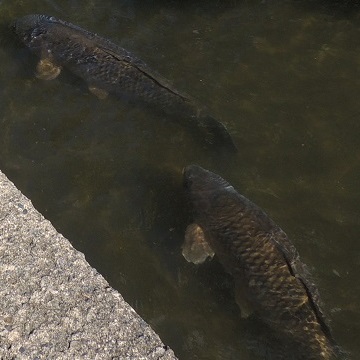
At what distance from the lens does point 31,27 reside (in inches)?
272

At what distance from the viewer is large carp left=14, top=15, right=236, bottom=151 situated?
600 centimetres

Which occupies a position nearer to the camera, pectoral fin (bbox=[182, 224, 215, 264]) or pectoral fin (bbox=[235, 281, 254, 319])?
pectoral fin (bbox=[235, 281, 254, 319])

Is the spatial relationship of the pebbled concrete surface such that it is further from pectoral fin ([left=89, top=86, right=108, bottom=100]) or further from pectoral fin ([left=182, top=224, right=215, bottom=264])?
pectoral fin ([left=89, top=86, right=108, bottom=100])

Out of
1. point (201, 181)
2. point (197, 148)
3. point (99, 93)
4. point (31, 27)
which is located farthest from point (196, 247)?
point (31, 27)

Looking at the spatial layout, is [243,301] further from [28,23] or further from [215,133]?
[28,23]

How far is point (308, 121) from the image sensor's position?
6203mm

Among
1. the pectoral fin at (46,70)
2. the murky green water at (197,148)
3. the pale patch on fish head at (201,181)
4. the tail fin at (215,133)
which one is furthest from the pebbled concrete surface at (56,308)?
the pectoral fin at (46,70)

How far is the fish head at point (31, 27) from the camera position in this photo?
22.5 ft

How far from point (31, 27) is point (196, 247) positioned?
10.8 feet

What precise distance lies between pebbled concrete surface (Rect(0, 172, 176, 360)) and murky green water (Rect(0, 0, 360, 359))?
59 cm

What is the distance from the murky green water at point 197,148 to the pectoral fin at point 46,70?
83 millimetres

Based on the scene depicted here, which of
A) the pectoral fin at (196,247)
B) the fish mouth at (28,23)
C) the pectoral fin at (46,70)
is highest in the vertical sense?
the pectoral fin at (196,247)

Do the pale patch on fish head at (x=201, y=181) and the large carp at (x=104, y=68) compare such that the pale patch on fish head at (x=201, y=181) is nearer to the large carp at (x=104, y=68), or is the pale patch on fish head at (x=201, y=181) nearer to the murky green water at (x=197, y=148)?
the murky green water at (x=197, y=148)

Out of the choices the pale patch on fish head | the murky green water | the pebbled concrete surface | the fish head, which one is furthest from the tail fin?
the fish head
